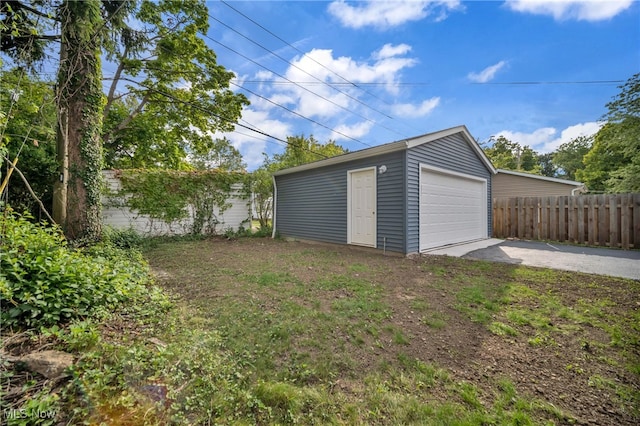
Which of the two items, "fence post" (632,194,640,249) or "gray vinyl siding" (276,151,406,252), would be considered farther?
"fence post" (632,194,640,249)

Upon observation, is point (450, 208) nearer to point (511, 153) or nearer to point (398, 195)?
point (398, 195)

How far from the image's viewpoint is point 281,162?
13359mm

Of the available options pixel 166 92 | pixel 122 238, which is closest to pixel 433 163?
pixel 122 238

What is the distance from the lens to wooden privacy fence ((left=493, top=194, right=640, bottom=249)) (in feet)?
21.6

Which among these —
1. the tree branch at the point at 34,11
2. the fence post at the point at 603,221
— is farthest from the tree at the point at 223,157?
the fence post at the point at 603,221

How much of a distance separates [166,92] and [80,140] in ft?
19.9

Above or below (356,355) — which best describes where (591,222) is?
above

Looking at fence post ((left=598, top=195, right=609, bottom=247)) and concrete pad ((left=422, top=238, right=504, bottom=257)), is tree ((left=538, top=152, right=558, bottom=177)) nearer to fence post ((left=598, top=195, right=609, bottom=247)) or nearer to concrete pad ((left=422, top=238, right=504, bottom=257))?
fence post ((left=598, top=195, right=609, bottom=247))

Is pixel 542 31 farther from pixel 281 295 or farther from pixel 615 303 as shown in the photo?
pixel 281 295

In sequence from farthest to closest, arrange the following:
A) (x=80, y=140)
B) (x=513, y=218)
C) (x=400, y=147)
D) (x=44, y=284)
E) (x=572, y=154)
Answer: (x=572, y=154) < (x=513, y=218) < (x=400, y=147) < (x=80, y=140) < (x=44, y=284)

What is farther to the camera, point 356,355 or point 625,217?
point 625,217

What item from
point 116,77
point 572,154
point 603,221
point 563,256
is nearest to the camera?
point 563,256

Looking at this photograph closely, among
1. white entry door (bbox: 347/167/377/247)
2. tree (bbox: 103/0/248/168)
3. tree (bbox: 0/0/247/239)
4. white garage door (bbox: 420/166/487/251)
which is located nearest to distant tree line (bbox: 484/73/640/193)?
white garage door (bbox: 420/166/487/251)

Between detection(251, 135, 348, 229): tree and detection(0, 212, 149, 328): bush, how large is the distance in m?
7.71
